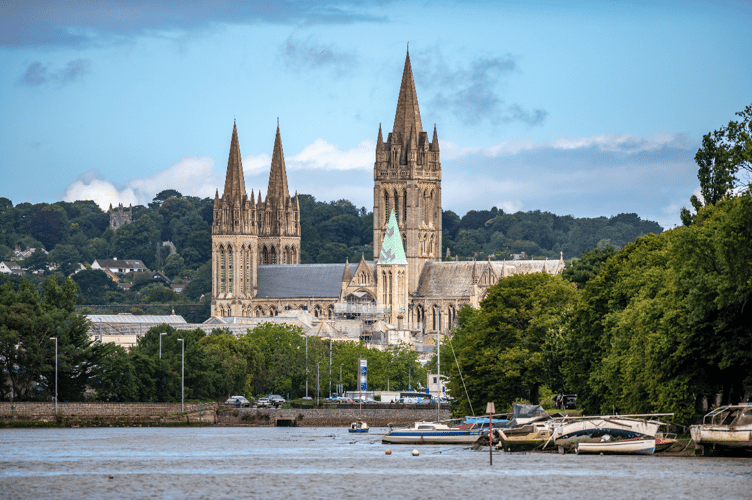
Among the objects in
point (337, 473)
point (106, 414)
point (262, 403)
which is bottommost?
point (337, 473)

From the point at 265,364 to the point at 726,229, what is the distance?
319 feet

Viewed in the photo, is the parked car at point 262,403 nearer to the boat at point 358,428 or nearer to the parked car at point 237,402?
the parked car at point 237,402

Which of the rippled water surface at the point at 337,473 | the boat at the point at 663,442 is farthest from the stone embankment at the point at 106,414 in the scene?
the boat at the point at 663,442

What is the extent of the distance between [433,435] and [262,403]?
4936 cm

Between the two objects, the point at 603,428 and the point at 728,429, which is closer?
the point at 728,429

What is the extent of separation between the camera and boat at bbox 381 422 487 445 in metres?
90.8

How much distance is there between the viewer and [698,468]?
2532 inches

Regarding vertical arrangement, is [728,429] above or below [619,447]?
above

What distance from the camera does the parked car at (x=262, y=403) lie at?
13646cm

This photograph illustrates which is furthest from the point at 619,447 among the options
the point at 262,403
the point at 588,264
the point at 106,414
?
the point at 262,403

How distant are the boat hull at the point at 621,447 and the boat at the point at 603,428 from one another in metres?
0.19

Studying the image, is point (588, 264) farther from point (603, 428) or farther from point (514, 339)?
point (603, 428)

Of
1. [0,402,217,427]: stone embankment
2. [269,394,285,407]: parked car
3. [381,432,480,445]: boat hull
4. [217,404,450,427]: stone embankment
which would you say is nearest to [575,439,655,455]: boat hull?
[381,432,480,445]: boat hull

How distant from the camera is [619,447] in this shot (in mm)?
A: 74062
